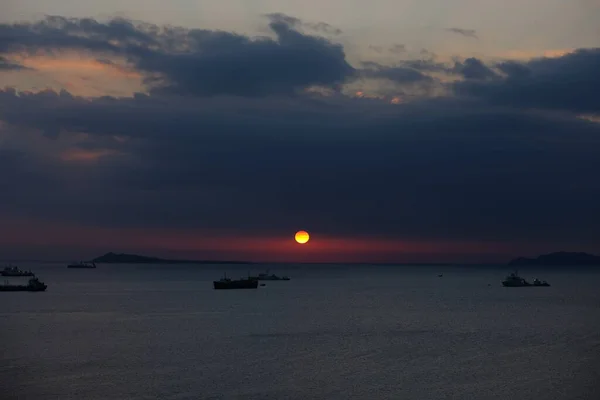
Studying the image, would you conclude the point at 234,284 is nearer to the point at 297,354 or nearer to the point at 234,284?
the point at 234,284

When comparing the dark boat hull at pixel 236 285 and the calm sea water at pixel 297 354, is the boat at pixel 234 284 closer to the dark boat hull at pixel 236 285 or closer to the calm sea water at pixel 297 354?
the dark boat hull at pixel 236 285

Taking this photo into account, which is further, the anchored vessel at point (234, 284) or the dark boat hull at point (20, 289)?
the anchored vessel at point (234, 284)

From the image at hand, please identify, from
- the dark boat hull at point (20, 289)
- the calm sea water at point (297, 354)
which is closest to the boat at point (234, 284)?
the dark boat hull at point (20, 289)

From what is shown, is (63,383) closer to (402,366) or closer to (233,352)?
(233,352)

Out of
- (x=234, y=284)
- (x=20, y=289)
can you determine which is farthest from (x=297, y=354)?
(x=20, y=289)

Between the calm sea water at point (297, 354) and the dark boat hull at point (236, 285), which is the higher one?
the dark boat hull at point (236, 285)

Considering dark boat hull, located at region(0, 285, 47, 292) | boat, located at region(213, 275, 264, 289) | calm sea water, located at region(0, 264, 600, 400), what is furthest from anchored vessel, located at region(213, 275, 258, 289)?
calm sea water, located at region(0, 264, 600, 400)

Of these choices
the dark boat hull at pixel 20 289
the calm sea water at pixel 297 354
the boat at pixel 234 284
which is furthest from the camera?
the boat at pixel 234 284

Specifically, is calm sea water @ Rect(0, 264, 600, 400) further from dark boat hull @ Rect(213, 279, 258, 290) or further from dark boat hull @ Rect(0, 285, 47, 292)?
dark boat hull @ Rect(213, 279, 258, 290)

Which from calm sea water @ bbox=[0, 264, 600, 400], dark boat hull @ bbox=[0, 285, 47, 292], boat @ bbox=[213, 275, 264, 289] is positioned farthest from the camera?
boat @ bbox=[213, 275, 264, 289]
